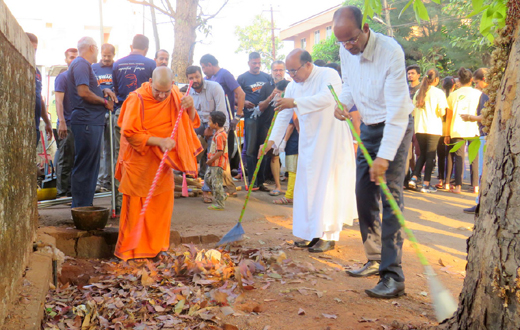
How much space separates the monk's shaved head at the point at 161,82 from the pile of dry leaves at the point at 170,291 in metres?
1.72

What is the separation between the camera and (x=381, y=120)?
3973 mm

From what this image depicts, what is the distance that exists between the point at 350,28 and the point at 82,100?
3.81 m

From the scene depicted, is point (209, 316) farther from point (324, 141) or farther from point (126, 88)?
point (126, 88)

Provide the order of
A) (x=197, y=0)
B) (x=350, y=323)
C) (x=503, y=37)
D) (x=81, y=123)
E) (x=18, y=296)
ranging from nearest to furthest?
(x=503, y=37)
(x=18, y=296)
(x=350, y=323)
(x=81, y=123)
(x=197, y=0)

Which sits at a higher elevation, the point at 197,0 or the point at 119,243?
the point at 197,0

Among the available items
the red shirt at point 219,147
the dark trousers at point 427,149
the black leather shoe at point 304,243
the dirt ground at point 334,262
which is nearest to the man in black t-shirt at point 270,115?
the dirt ground at point 334,262

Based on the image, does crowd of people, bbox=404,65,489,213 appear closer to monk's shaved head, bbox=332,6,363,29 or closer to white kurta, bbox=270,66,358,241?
white kurta, bbox=270,66,358,241

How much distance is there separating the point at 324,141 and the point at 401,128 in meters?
1.77

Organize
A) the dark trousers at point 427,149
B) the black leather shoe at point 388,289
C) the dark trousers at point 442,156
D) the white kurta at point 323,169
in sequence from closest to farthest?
the black leather shoe at point 388,289 < the white kurta at point 323,169 < the dark trousers at point 427,149 < the dark trousers at point 442,156

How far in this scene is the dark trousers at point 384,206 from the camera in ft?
12.6

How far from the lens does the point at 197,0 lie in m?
12.9

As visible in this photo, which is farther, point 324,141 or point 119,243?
point 324,141

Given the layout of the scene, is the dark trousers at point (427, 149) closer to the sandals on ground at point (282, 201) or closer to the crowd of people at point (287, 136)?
the crowd of people at point (287, 136)

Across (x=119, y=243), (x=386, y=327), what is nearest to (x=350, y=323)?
(x=386, y=327)
